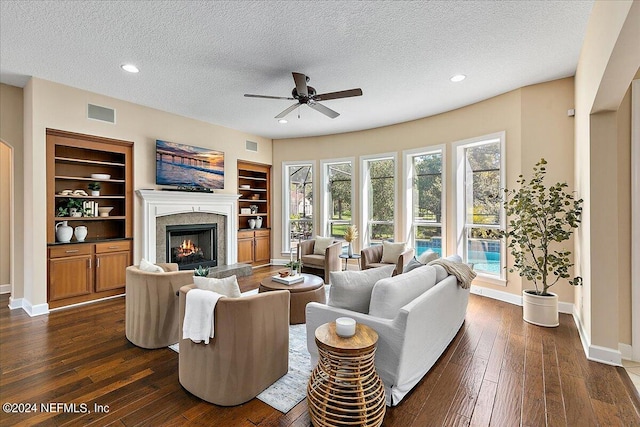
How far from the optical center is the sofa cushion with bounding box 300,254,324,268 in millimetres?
5554

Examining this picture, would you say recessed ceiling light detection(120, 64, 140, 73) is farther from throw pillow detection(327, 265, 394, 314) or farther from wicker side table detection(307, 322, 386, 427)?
wicker side table detection(307, 322, 386, 427)

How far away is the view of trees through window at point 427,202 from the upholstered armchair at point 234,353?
403cm

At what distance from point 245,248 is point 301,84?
4.36 metres

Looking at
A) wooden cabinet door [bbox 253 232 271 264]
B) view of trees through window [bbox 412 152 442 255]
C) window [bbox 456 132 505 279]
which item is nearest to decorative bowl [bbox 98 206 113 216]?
wooden cabinet door [bbox 253 232 271 264]

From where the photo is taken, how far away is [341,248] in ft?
19.2

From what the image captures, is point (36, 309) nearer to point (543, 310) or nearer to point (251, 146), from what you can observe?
point (251, 146)

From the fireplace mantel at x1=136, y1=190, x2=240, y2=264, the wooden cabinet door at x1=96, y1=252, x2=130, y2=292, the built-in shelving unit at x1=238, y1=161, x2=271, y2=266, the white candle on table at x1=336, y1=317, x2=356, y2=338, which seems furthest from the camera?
the built-in shelving unit at x1=238, y1=161, x2=271, y2=266

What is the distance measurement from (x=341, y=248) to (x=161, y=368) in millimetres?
3808

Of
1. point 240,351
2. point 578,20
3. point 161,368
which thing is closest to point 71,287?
point 161,368

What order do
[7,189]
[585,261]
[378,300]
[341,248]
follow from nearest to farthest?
[378,300] < [585,261] < [7,189] < [341,248]

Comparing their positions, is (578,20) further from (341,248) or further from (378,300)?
(341,248)

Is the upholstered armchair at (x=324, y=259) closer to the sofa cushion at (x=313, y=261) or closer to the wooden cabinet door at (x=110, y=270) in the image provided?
the sofa cushion at (x=313, y=261)

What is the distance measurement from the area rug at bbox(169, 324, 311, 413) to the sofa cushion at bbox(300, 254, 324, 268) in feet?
8.46

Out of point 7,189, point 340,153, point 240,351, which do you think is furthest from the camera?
point 340,153
